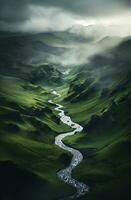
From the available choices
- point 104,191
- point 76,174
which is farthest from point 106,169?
point 104,191

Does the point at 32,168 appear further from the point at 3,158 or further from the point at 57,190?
the point at 57,190

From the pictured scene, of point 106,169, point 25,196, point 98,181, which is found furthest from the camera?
point 106,169

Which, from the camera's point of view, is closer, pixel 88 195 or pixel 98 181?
pixel 88 195

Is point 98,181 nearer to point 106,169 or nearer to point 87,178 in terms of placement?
point 87,178

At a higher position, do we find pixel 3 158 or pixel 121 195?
pixel 3 158

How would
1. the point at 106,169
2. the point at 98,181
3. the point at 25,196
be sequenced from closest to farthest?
the point at 25,196 < the point at 98,181 < the point at 106,169

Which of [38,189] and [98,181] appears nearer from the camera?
[38,189]

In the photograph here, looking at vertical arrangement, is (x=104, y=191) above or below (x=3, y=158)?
below

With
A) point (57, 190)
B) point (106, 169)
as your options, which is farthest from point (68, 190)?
point (106, 169)
